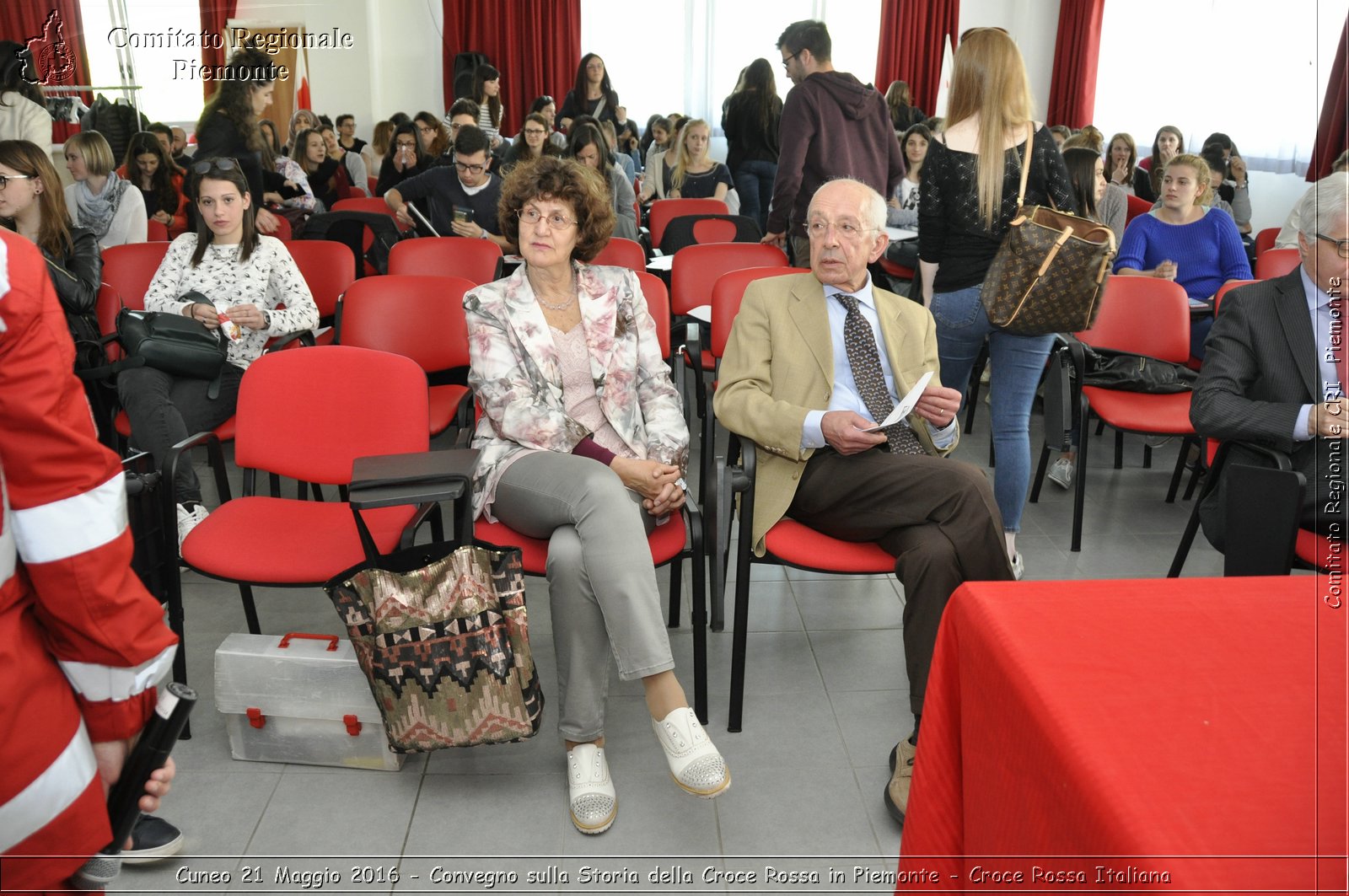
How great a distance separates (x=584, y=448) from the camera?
A: 2.36 meters

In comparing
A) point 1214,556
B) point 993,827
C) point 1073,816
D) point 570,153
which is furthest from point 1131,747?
point 570,153

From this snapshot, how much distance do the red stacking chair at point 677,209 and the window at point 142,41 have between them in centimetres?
300

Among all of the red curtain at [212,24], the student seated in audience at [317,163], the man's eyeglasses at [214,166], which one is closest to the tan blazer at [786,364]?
the man's eyeglasses at [214,166]

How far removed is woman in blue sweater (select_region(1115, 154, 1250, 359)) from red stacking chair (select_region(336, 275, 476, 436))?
9.04ft

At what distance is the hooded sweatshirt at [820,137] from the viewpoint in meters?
3.94

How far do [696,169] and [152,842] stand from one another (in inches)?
209

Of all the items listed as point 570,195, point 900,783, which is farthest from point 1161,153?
point 900,783

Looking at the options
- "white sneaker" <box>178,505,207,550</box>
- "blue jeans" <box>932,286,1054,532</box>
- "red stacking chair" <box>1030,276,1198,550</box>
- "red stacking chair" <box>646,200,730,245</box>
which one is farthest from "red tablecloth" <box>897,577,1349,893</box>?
"red stacking chair" <box>646,200,730,245</box>

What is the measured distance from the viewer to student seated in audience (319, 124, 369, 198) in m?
7.61

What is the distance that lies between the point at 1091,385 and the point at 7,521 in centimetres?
327

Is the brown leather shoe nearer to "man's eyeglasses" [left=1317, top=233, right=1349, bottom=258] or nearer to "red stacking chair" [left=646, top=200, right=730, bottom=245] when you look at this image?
"man's eyeglasses" [left=1317, top=233, right=1349, bottom=258]

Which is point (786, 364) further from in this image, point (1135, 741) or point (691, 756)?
point (1135, 741)

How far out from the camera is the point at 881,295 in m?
2.52

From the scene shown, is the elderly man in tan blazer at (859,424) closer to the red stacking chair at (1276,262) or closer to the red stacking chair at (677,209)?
the red stacking chair at (1276,262)
